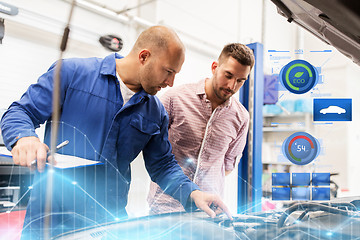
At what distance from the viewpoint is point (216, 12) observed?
1.54 m

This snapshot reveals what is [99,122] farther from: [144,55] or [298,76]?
[298,76]

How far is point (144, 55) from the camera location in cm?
82

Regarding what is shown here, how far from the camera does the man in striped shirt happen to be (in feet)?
3.19

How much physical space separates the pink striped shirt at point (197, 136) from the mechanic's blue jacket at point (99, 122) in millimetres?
115

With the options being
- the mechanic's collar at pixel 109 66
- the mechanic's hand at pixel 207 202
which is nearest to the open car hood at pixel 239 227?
the mechanic's hand at pixel 207 202

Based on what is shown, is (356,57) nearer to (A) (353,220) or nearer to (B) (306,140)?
(B) (306,140)

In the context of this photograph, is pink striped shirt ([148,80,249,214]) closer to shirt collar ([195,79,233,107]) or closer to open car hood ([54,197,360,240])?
shirt collar ([195,79,233,107])

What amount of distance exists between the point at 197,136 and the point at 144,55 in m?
0.37

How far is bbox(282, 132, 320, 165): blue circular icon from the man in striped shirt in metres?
0.24

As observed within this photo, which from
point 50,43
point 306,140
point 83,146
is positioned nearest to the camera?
point 83,146

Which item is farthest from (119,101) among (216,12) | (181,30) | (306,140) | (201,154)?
(216,12)

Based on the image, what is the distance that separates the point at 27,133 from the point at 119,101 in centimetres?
26

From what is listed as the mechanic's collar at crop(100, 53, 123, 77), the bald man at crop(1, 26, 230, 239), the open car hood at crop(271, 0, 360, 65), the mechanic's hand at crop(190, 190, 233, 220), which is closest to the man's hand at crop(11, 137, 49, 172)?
the bald man at crop(1, 26, 230, 239)

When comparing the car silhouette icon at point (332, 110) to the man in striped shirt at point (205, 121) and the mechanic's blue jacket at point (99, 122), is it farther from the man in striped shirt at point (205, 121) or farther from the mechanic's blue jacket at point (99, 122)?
the mechanic's blue jacket at point (99, 122)
